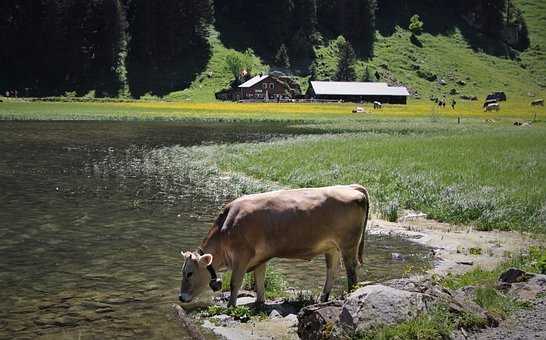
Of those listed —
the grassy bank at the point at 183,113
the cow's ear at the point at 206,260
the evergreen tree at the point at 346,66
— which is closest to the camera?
the cow's ear at the point at 206,260

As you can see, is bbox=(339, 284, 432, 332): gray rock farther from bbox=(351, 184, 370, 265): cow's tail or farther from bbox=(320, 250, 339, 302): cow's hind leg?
bbox=(351, 184, 370, 265): cow's tail

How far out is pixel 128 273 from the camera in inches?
590

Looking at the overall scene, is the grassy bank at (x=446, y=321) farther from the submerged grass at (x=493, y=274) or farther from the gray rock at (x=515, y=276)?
the submerged grass at (x=493, y=274)

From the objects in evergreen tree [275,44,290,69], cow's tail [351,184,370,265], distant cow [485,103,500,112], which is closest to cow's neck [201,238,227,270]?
cow's tail [351,184,370,265]

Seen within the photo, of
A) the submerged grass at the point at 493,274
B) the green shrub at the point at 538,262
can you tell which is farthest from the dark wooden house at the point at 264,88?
the submerged grass at the point at 493,274

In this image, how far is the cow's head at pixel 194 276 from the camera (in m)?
11.7

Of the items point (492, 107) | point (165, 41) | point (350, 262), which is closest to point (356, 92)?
point (492, 107)

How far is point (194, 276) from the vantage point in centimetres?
1175

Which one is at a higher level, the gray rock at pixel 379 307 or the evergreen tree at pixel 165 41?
the evergreen tree at pixel 165 41

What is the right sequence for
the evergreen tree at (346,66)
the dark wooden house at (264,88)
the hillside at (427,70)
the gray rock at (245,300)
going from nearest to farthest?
the gray rock at (245,300), the dark wooden house at (264,88), the hillside at (427,70), the evergreen tree at (346,66)

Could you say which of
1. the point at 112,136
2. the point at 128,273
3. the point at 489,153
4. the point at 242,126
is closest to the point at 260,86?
the point at 242,126

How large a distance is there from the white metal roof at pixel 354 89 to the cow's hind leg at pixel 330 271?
128 metres

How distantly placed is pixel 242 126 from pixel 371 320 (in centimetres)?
6654

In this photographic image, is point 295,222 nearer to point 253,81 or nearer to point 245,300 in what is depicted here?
point 245,300
